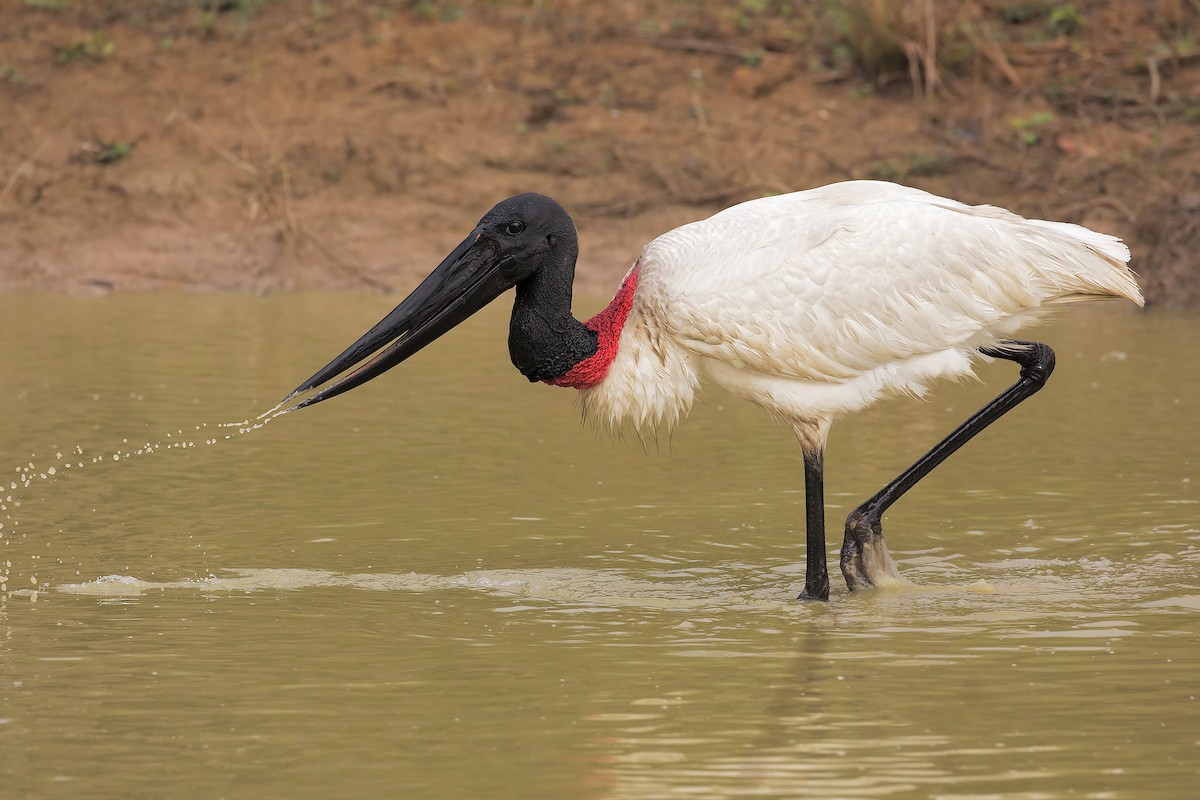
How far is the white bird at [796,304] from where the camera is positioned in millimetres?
5902

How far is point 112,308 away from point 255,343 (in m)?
1.72

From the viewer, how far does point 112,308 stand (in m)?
11.6

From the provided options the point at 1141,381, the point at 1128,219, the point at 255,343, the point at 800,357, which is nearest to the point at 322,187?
the point at 255,343

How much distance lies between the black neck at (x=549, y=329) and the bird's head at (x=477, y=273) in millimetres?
43

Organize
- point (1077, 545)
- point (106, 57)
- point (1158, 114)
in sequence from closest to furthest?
point (1077, 545)
point (1158, 114)
point (106, 57)

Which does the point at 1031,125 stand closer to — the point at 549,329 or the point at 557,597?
the point at 549,329

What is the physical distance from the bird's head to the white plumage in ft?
1.04

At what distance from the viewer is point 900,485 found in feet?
20.6

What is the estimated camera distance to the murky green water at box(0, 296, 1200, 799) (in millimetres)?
4188

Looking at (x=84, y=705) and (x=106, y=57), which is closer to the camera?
(x=84, y=705)

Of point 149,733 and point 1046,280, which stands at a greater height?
point 1046,280

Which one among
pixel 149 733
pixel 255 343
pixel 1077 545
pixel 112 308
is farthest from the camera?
pixel 112 308

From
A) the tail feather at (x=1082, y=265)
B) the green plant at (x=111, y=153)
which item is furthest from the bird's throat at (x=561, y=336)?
the green plant at (x=111, y=153)

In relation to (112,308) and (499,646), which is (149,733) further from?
(112,308)
